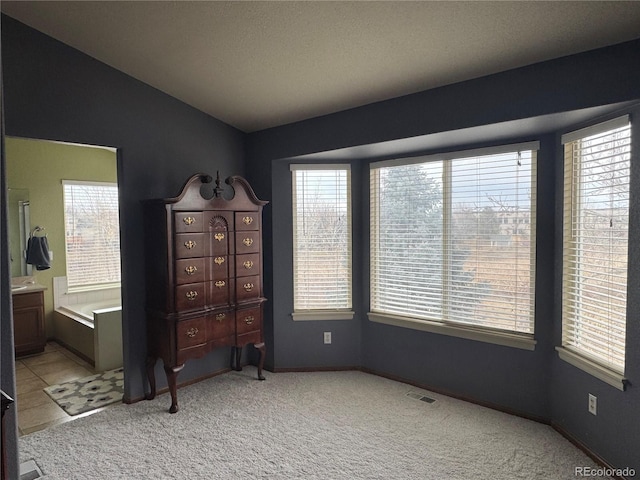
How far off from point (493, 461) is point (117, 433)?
7.90 feet

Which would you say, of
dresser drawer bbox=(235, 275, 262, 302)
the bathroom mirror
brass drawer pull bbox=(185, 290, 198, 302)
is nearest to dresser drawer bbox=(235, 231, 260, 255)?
dresser drawer bbox=(235, 275, 262, 302)

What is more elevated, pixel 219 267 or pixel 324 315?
pixel 219 267

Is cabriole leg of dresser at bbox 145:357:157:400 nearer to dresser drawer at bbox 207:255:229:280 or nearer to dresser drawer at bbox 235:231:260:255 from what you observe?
dresser drawer at bbox 207:255:229:280

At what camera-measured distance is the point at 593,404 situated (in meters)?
2.48

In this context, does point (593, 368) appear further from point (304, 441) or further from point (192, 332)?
point (192, 332)

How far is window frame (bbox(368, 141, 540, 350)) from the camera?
2.93m

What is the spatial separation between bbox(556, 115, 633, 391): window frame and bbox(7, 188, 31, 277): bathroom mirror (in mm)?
5327

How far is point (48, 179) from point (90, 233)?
2.59 feet

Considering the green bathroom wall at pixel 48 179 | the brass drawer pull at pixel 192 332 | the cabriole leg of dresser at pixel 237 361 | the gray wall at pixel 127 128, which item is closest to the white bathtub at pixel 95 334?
the green bathroom wall at pixel 48 179

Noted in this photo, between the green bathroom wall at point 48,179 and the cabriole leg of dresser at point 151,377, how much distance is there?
7.83 feet

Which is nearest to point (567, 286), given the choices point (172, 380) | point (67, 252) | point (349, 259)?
point (349, 259)

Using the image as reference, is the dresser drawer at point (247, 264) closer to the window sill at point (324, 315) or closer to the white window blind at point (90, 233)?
the window sill at point (324, 315)

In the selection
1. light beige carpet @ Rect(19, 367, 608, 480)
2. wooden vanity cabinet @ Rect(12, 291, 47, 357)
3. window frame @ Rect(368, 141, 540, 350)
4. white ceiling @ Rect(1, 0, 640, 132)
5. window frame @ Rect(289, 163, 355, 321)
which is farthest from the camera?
wooden vanity cabinet @ Rect(12, 291, 47, 357)

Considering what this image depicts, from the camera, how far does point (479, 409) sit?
3.11 metres
